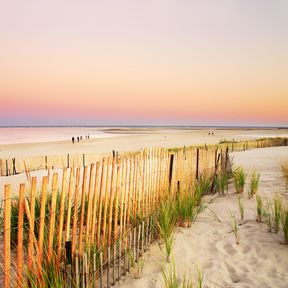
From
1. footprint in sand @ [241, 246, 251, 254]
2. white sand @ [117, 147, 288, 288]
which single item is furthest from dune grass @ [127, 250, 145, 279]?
footprint in sand @ [241, 246, 251, 254]

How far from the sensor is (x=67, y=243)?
2889mm

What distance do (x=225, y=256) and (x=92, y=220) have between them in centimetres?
198

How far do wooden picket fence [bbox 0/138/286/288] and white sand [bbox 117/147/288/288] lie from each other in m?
0.41

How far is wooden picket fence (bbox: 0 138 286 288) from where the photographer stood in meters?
2.56

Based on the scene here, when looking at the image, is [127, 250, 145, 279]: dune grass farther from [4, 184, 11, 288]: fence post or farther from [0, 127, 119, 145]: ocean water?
[0, 127, 119, 145]: ocean water

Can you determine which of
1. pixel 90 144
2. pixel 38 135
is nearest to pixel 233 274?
pixel 90 144

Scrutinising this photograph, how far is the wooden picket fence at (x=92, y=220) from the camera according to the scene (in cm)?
256

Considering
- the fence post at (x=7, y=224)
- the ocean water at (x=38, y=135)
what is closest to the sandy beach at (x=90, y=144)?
the ocean water at (x=38, y=135)

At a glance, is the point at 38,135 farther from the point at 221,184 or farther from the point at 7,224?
the point at 7,224

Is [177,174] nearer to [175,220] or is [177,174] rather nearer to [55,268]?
[175,220]

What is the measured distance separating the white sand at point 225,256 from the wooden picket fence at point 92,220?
0.41 m

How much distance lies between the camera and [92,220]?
337 centimetres

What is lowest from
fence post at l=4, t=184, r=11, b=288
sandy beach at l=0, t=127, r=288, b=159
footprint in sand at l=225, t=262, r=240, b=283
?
A: sandy beach at l=0, t=127, r=288, b=159

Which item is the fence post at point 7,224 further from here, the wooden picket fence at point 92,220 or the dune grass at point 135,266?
the dune grass at point 135,266
